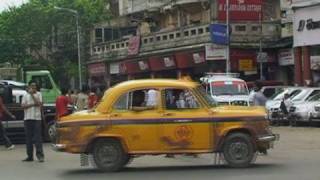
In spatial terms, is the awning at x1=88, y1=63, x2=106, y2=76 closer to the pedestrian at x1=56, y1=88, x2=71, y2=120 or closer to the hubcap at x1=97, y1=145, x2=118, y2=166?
the pedestrian at x1=56, y1=88, x2=71, y2=120

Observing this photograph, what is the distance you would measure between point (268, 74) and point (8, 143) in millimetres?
29457

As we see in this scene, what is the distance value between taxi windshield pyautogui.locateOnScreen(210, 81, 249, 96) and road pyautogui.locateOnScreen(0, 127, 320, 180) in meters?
11.9

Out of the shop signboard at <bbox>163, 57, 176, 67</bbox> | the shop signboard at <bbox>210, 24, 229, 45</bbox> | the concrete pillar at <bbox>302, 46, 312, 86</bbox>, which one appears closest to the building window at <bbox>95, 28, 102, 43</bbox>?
the shop signboard at <bbox>163, 57, 176, 67</bbox>

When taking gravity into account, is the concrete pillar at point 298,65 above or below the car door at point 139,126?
above

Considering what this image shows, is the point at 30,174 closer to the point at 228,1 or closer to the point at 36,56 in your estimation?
the point at 228,1

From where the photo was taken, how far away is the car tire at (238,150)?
1524cm

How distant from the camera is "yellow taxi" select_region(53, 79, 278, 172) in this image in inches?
594

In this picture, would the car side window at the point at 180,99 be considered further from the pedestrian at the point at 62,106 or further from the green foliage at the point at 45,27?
the green foliage at the point at 45,27

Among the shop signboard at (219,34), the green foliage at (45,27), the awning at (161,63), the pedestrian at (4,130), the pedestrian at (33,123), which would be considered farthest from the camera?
the green foliage at (45,27)

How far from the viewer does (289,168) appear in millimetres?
14969

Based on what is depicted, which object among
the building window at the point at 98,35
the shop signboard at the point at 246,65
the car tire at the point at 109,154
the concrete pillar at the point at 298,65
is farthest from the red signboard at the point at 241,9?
the car tire at the point at 109,154

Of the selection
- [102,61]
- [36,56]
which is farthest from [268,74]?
[36,56]

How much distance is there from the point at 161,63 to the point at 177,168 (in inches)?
1485

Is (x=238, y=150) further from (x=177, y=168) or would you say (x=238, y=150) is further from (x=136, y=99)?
(x=136, y=99)
